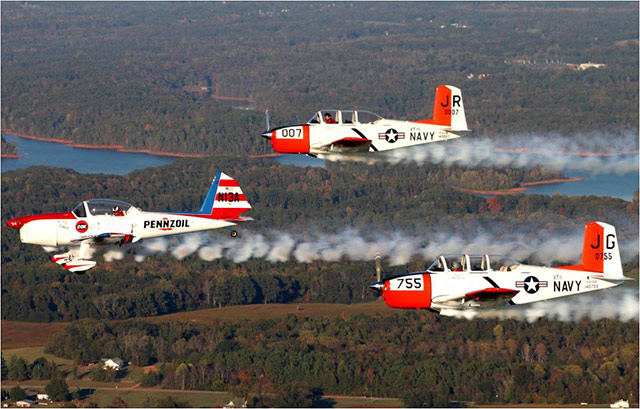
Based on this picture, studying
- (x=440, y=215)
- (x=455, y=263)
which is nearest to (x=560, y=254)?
(x=455, y=263)

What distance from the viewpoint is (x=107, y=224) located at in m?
61.2

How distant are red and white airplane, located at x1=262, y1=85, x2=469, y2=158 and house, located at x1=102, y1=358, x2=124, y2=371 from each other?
66402mm

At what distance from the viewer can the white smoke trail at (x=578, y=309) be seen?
56938mm

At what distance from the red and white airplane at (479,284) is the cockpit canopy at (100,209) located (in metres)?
13.2

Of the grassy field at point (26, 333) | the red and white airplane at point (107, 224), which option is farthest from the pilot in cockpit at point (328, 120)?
the grassy field at point (26, 333)

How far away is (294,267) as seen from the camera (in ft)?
547

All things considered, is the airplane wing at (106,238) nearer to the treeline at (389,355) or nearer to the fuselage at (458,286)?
the fuselage at (458,286)

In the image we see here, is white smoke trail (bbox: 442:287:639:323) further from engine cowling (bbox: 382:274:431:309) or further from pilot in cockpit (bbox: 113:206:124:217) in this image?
pilot in cockpit (bbox: 113:206:124:217)

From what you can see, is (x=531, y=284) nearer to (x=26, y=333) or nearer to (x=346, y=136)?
(x=346, y=136)

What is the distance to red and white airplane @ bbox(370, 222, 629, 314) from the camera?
176 ft

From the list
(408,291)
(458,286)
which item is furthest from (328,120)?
(458,286)

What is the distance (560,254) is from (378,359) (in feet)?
174

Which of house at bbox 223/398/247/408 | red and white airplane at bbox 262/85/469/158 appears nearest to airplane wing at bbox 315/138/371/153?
red and white airplane at bbox 262/85/469/158

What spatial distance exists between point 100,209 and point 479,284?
55.6 ft
